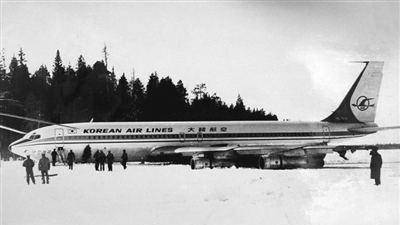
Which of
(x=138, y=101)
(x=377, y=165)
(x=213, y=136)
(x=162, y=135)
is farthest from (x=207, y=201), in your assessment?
(x=138, y=101)

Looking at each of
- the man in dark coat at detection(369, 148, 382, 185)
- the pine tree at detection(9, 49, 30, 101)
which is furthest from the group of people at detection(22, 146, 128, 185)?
the pine tree at detection(9, 49, 30, 101)

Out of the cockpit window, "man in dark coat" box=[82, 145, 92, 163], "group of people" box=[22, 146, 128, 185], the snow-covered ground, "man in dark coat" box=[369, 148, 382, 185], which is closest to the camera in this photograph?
the snow-covered ground

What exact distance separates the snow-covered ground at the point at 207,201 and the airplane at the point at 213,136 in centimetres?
744

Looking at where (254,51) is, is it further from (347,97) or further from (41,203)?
(347,97)

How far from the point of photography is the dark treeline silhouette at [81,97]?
49597 millimetres

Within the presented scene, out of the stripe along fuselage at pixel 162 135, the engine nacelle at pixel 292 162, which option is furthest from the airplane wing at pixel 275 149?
the stripe along fuselage at pixel 162 135

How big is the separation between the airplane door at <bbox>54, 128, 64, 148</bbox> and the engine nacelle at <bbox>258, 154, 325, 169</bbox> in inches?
456

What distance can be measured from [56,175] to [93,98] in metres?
33.3

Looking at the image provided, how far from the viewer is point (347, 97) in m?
31.0

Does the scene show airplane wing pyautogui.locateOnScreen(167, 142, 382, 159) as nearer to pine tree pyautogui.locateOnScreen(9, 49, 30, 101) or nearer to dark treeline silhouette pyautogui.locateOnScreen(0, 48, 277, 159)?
dark treeline silhouette pyautogui.locateOnScreen(0, 48, 277, 159)

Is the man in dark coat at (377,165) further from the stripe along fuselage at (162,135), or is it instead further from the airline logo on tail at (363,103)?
the airline logo on tail at (363,103)

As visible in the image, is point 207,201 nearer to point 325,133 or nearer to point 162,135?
point 162,135

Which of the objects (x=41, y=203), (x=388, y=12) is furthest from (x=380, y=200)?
(x=41, y=203)

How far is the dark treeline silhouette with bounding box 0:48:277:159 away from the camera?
4960 centimetres
